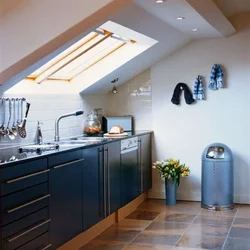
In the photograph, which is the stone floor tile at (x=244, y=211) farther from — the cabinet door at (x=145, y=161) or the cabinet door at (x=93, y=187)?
the cabinet door at (x=93, y=187)

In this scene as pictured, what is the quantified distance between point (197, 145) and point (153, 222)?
4.45 ft

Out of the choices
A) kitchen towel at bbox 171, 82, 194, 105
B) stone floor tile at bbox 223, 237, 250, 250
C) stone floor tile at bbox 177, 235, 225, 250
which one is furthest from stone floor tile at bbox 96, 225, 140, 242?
kitchen towel at bbox 171, 82, 194, 105

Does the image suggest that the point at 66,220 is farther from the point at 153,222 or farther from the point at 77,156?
the point at 153,222

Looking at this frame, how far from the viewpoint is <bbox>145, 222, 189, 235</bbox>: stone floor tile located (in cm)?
465

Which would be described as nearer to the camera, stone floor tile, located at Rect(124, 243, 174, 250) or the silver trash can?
stone floor tile, located at Rect(124, 243, 174, 250)

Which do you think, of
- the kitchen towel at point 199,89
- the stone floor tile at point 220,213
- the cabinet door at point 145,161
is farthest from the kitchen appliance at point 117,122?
the stone floor tile at point 220,213

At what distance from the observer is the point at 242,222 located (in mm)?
4949

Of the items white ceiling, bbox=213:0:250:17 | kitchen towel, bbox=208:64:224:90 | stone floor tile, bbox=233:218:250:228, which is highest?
white ceiling, bbox=213:0:250:17

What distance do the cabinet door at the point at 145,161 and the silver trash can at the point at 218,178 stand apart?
72 cm

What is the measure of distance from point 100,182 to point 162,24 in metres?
1.64

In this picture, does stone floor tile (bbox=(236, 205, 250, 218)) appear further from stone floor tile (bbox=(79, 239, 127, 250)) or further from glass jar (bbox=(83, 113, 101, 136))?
glass jar (bbox=(83, 113, 101, 136))

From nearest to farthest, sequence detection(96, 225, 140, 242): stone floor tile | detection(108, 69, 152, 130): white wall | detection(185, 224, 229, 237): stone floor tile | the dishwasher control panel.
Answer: detection(96, 225, 140, 242): stone floor tile < detection(185, 224, 229, 237): stone floor tile < the dishwasher control panel < detection(108, 69, 152, 130): white wall

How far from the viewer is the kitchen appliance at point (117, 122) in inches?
232

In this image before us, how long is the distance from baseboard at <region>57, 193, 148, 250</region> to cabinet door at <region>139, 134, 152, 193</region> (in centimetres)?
19
